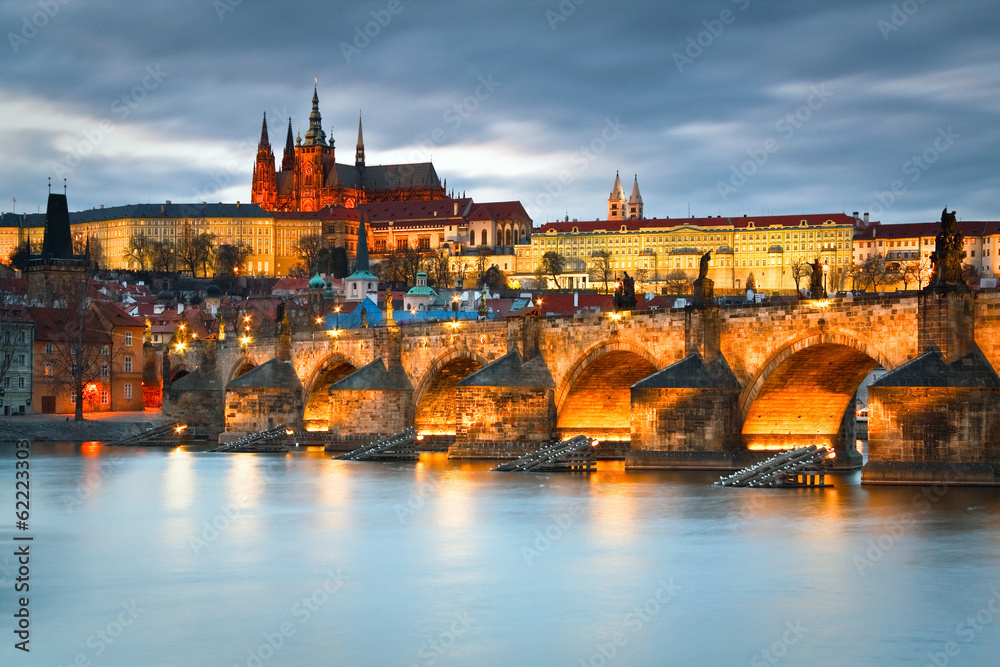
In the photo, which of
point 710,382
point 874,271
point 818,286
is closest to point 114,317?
point 710,382

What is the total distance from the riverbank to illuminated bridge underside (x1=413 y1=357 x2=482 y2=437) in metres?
19.4

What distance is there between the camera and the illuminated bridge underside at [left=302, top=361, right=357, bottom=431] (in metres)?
61.7

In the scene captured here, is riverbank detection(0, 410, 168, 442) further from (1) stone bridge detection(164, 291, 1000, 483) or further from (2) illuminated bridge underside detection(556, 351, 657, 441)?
(2) illuminated bridge underside detection(556, 351, 657, 441)

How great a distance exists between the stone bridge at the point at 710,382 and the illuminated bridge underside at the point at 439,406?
6cm

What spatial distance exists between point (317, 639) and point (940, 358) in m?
16.6

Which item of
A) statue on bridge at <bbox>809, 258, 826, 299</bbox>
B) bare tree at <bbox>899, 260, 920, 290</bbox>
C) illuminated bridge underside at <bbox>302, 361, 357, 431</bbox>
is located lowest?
illuminated bridge underside at <bbox>302, 361, 357, 431</bbox>

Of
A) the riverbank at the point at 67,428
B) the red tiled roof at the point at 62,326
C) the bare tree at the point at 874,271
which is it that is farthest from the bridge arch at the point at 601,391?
the bare tree at the point at 874,271

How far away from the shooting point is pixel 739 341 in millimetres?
37719

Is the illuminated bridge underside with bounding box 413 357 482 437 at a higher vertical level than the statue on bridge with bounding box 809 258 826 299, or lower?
lower

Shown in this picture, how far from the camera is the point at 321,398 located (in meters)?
63.5

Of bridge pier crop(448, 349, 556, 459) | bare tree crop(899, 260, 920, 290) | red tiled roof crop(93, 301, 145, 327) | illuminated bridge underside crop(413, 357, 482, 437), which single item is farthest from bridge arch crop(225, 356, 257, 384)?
bare tree crop(899, 260, 920, 290)

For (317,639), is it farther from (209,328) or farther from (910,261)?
(910,261)

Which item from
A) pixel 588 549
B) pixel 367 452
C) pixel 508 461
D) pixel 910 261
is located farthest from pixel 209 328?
pixel 910 261

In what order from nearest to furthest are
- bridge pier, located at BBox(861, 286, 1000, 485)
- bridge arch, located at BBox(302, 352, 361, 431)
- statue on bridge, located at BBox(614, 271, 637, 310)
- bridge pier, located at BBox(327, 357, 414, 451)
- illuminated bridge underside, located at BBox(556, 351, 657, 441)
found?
1. bridge pier, located at BBox(861, 286, 1000, 485)
2. statue on bridge, located at BBox(614, 271, 637, 310)
3. illuminated bridge underside, located at BBox(556, 351, 657, 441)
4. bridge pier, located at BBox(327, 357, 414, 451)
5. bridge arch, located at BBox(302, 352, 361, 431)
